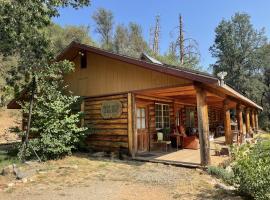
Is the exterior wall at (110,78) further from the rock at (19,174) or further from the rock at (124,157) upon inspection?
the rock at (19,174)

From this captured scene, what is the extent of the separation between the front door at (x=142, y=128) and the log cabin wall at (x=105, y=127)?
1.04m

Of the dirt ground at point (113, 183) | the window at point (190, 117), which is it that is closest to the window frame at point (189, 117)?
the window at point (190, 117)

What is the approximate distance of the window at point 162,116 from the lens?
44.7ft

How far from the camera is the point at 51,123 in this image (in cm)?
1048

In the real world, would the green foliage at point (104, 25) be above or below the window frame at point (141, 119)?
above

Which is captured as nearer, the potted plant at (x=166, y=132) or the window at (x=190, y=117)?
the potted plant at (x=166, y=132)

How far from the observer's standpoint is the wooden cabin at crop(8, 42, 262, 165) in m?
9.42

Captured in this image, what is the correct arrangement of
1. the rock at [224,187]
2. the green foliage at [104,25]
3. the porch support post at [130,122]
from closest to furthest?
the rock at [224,187] → the porch support post at [130,122] → the green foliage at [104,25]

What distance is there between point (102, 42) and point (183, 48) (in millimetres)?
→ 11549

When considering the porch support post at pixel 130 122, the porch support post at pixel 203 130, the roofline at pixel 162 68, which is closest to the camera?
the roofline at pixel 162 68

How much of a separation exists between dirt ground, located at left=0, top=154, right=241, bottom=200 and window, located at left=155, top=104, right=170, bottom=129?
437 centimetres

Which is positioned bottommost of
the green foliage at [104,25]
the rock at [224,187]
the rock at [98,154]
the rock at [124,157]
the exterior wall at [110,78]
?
the rock at [224,187]

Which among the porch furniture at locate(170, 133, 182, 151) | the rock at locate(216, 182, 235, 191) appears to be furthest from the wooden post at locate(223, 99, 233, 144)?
the rock at locate(216, 182, 235, 191)

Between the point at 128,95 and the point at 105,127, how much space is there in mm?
1941
